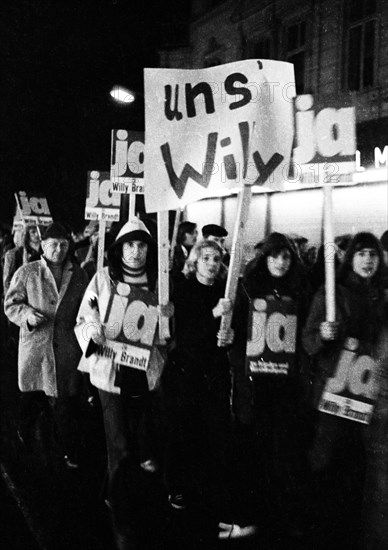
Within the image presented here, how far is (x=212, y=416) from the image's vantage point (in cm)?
387

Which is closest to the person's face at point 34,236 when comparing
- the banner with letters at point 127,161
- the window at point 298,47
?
the banner with letters at point 127,161

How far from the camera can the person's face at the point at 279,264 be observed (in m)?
3.88

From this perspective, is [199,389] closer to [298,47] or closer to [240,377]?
[240,377]

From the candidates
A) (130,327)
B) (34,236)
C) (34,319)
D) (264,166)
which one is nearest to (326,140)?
(264,166)

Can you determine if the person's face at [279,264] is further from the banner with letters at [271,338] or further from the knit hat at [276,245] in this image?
the banner with letters at [271,338]

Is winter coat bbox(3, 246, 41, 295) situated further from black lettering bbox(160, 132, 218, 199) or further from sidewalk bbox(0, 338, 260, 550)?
black lettering bbox(160, 132, 218, 199)

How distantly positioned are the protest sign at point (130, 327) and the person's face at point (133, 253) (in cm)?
16

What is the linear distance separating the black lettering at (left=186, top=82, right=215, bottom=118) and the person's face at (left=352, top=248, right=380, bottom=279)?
1240 millimetres

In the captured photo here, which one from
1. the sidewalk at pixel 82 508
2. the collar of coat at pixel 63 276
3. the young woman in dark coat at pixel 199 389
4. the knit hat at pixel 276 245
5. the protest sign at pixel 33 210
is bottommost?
the sidewalk at pixel 82 508

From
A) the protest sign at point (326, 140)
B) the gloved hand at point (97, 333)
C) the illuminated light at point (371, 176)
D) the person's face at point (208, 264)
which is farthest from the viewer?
the illuminated light at point (371, 176)

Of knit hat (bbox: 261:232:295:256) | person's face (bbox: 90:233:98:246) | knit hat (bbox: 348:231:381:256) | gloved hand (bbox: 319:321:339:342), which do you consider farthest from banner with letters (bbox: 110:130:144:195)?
gloved hand (bbox: 319:321:339:342)

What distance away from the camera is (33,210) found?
6.88 metres

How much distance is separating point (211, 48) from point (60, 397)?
303cm

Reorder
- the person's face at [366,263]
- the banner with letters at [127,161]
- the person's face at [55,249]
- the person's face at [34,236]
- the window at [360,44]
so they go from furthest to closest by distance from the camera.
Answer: the person's face at [34,236]
the banner with letters at [127,161]
the person's face at [55,249]
the window at [360,44]
the person's face at [366,263]
